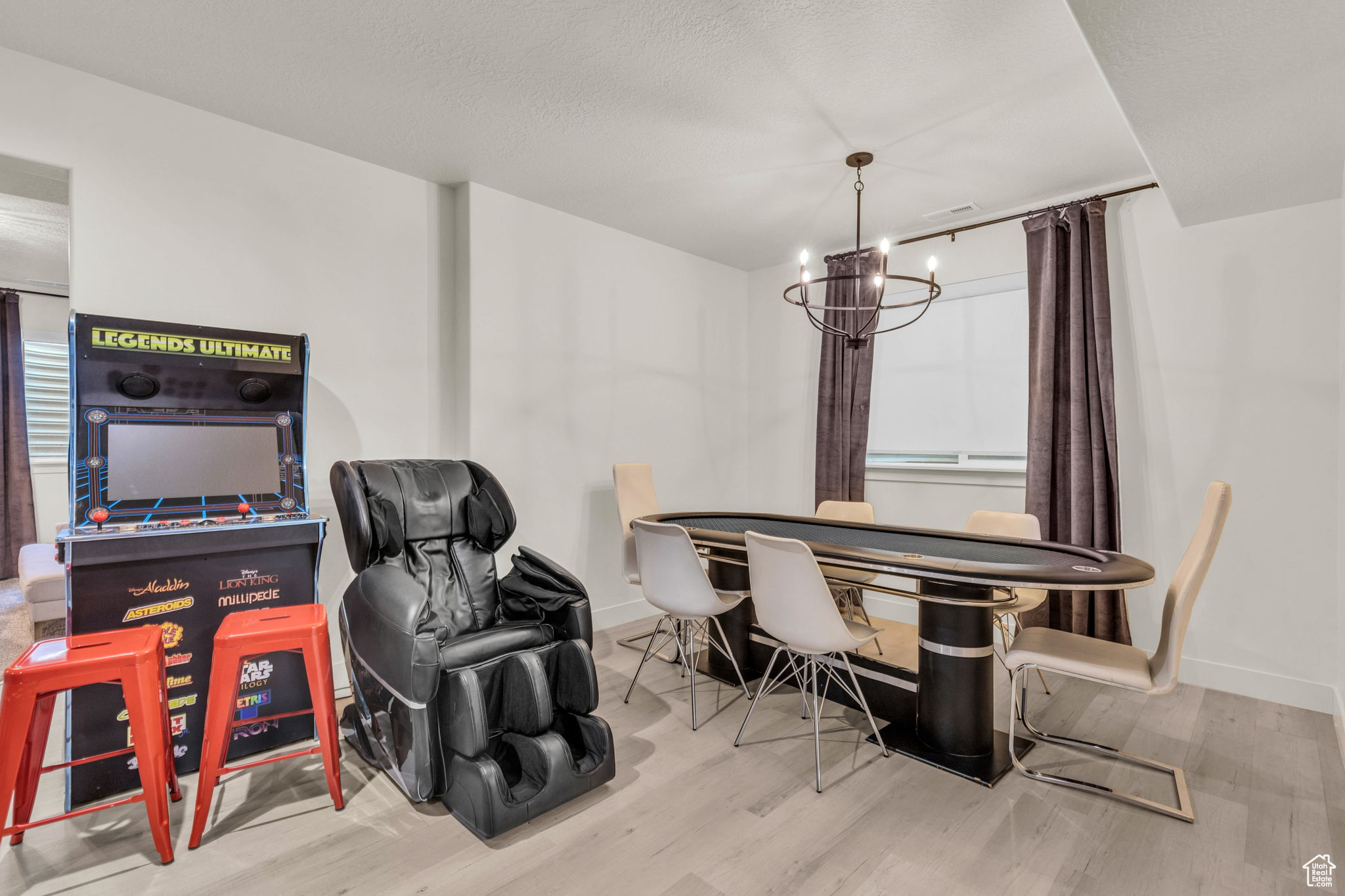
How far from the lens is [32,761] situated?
187cm

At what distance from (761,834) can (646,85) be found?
2.91m

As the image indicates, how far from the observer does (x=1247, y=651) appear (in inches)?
127

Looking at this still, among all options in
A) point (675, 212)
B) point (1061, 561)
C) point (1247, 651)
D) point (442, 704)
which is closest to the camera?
point (442, 704)

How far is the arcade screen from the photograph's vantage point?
7.25 ft

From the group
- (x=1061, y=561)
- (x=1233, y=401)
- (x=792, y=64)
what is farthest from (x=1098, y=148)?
(x=1061, y=561)

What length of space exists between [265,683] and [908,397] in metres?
4.27

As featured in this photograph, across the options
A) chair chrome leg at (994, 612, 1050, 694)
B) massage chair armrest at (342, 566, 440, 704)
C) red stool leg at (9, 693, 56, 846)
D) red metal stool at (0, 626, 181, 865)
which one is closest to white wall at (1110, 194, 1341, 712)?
chair chrome leg at (994, 612, 1050, 694)

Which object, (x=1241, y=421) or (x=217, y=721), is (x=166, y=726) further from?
(x=1241, y=421)

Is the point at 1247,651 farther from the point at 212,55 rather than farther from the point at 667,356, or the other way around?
the point at 212,55

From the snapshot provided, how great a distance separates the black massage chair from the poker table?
99 centimetres

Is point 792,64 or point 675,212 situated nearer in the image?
point 792,64

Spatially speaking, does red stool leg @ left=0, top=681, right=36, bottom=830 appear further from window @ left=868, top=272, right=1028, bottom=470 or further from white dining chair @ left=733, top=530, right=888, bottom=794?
window @ left=868, top=272, right=1028, bottom=470

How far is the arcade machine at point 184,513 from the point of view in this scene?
2129 millimetres

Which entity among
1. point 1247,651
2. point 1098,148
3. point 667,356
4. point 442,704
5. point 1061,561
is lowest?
point 1247,651
